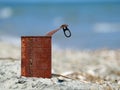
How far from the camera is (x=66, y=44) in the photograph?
2428cm

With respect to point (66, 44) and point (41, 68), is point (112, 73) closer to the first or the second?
point (41, 68)

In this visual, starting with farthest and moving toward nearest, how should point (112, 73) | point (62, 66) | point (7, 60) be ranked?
point (62, 66) → point (112, 73) → point (7, 60)

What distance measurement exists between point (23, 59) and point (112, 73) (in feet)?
15.8

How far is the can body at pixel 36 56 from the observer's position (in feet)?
27.6

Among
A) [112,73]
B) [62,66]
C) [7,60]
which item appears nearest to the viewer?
[7,60]

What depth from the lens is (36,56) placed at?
8.44 metres

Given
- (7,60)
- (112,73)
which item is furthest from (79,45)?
(7,60)

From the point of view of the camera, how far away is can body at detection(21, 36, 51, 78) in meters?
8.42

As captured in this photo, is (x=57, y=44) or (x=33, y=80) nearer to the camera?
(x=33, y=80)

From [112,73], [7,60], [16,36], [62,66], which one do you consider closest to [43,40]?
[7,60]

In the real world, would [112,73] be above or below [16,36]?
below

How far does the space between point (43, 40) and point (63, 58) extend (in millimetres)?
9401

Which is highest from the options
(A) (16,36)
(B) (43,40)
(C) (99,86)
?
(A) (16,36)

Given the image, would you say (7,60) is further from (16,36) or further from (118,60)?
(16,36)
